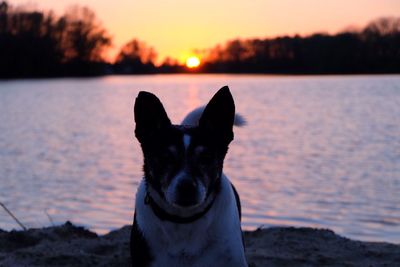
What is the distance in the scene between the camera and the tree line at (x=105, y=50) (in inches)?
3834

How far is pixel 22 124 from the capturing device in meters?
27.2

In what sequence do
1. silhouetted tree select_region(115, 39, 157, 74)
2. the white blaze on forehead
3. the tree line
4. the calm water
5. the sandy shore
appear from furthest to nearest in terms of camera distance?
1. silhouetted tree select_region(115, 39, 157, 74)
2. the tree line
3. the calm water
4. the sandy shore
5. the white blaze on forehead

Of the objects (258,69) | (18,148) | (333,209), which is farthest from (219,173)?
(258,69)

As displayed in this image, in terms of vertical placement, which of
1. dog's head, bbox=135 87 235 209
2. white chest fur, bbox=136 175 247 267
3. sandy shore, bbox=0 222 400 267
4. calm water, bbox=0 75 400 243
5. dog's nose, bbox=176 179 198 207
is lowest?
calm water, bbox=0 75 400 243

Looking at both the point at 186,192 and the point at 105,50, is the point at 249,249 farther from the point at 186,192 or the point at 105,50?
the point at 105,50

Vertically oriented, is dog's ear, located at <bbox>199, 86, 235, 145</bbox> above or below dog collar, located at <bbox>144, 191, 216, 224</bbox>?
above

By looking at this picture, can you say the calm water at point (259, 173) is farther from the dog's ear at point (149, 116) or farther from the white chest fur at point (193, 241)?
the dog's ear at point (149, 116)

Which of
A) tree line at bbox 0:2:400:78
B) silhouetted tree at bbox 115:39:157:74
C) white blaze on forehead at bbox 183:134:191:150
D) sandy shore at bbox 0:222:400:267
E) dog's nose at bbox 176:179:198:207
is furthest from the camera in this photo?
silhouetted tree at bbox 115:39:157:74

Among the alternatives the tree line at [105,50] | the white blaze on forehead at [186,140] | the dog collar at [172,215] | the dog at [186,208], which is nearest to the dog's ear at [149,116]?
the dog at [186,208]

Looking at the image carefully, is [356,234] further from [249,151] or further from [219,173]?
[249,151]

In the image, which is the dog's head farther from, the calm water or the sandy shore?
the calm water

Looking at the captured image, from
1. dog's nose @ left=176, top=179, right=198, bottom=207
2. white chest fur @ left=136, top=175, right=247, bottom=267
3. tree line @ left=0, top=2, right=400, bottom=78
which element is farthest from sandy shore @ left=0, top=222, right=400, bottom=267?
tree line @ left=0, top=2, right=400, bottom=78

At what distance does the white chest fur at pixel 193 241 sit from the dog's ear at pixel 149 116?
498 millimetres

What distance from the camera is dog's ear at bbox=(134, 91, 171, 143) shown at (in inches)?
167
